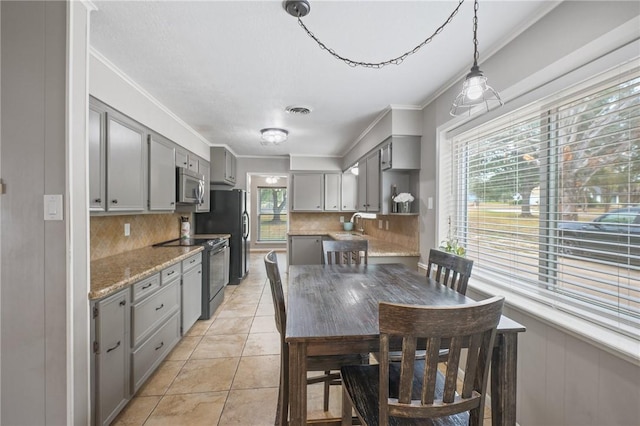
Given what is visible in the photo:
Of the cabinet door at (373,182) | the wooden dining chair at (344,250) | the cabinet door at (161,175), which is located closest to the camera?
the wooden dining chair at (344,250)

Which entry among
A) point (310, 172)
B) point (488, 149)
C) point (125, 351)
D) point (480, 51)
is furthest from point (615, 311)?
point (310, 172)

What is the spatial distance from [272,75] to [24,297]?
7.10 ft

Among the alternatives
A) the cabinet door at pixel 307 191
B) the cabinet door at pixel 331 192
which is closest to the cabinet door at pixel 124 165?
the cabinet door at pixel 307 191

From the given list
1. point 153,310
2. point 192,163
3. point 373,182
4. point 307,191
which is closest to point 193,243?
point 192,163

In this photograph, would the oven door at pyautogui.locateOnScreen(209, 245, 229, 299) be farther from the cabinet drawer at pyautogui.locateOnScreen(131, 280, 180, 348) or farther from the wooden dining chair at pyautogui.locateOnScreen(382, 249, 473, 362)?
the wooden dining chair at pyautogui.locateOnScreen(382, 249, 473, 362)

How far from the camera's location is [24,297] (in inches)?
58.6

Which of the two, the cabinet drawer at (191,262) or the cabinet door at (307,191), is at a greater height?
the cabinet door at (307,191)

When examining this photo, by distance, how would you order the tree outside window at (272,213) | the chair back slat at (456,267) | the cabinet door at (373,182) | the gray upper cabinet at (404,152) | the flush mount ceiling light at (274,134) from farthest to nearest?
the tree outside window at (272,213) → the flush mount ceiling light at (274,134) → the cabinet door at (373,182) → the gray upper cabinet at (404,152) → the chair back slat at (456,267)

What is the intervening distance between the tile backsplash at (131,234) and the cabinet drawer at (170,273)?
618 mm

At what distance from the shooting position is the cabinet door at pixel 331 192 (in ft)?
18.7

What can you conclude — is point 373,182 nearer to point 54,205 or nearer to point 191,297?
point 191,297

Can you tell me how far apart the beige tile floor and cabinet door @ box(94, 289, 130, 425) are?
0.20m

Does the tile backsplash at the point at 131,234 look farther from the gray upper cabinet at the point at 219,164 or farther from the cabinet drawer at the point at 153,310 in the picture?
the gray upper cabinet at the point at 219,164

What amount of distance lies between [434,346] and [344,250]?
5.68ft
